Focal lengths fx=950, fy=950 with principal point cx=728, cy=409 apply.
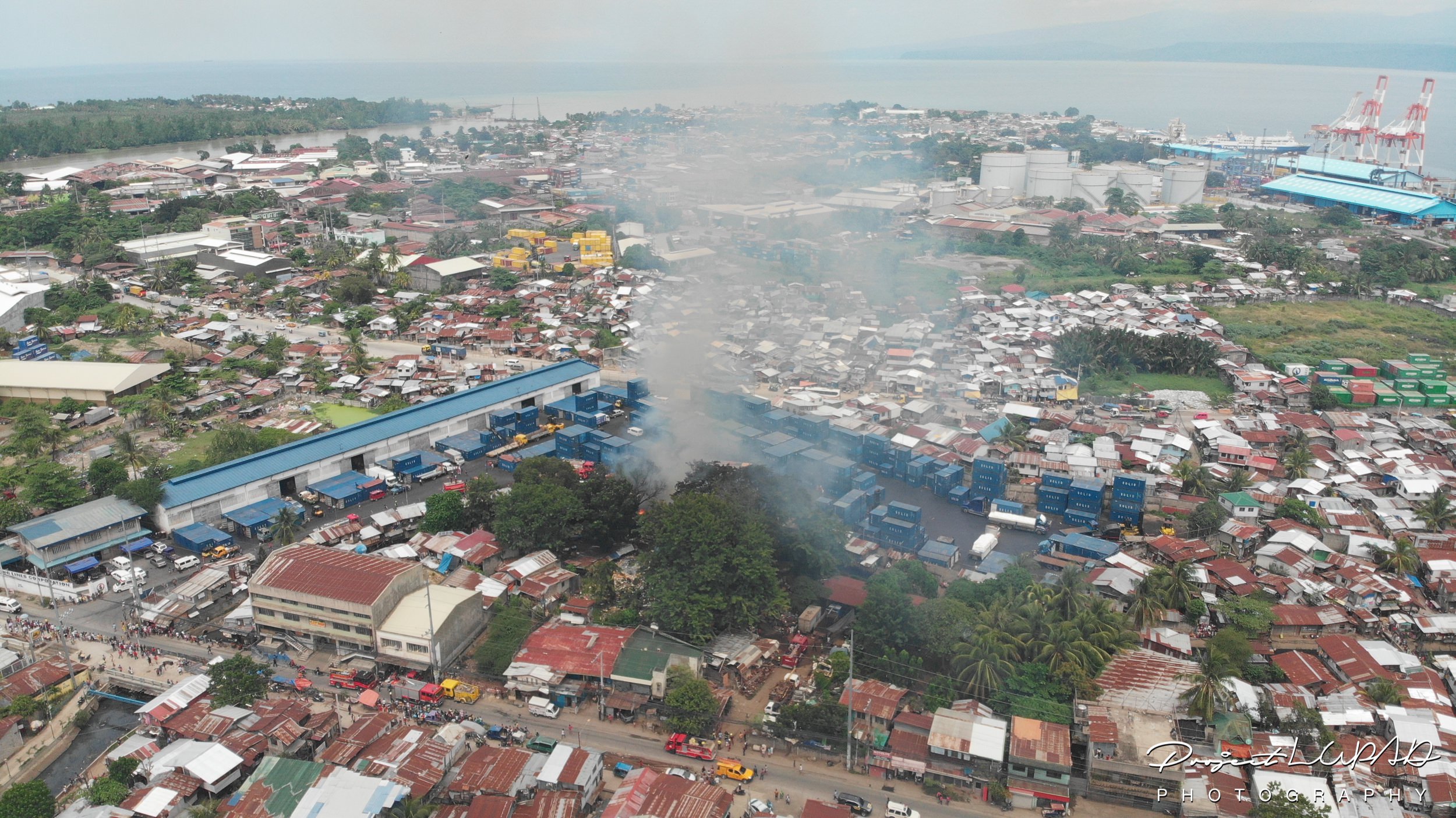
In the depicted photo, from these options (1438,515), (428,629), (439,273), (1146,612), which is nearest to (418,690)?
(428,629)

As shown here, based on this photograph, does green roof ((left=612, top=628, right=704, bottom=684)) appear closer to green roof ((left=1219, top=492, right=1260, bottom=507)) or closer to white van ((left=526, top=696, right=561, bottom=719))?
white van ((left=526, top=696, right=561, bottom=719))

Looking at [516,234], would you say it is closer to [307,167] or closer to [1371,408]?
[307,167]

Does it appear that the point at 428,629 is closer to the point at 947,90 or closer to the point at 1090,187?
the point at 1090,187

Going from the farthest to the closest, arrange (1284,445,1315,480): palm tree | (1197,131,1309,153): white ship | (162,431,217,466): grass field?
1. (1197,131,1309,153): white ship
2. (162,431,217,466): grass field
3. (1284,445,1315,480): palm tree

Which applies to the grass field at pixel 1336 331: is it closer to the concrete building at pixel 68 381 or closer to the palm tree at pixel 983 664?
the palm tree at pixel 983 664

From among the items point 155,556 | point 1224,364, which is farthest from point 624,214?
point 155,556

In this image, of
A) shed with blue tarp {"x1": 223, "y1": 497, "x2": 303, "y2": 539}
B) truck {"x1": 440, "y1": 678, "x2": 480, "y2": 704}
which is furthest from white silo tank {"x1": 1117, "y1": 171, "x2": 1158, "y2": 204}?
truck {"x1": 440, "y1": 678, "x2": 480, "y2": 704}
